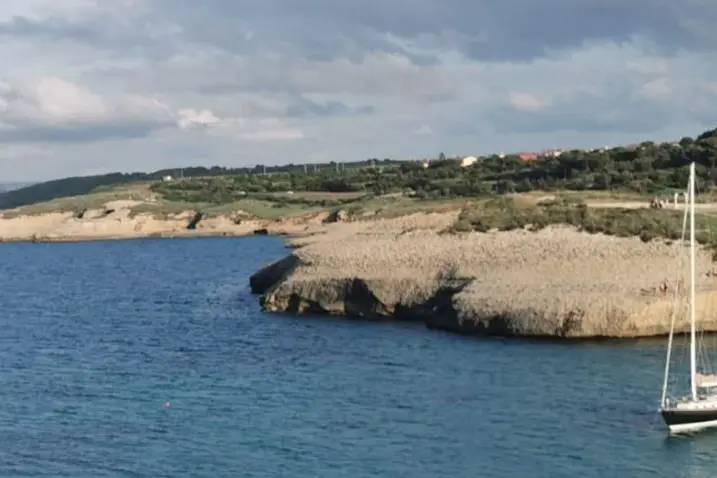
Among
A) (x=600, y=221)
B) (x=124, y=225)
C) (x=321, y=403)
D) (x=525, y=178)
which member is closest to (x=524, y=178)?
(x=525, y=178)

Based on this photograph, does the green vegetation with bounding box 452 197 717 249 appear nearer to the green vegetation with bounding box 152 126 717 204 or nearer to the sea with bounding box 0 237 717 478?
the sea with bounding box 0 237 717 478

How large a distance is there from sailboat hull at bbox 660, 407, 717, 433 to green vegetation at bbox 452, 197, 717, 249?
21.7 m

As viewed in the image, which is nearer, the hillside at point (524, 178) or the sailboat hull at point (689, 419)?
the sailboat hull at point (689, 419)

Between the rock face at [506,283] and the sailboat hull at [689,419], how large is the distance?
11194 mm

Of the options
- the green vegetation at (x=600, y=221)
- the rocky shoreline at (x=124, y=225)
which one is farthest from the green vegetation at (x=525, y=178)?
the green vegetation at (x=600, y=221)

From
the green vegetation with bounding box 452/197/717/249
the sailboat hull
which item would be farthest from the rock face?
the sailboat hull

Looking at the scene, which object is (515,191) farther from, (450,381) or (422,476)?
(422,476)

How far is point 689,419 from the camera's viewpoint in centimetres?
3150

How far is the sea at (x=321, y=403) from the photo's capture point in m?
29.9

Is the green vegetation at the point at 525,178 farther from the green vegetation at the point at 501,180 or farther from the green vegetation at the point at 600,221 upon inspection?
the green vegetation at the point at 600,221

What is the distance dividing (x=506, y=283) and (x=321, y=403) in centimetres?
1478

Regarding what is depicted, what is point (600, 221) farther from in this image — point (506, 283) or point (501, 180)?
point (501, 180)

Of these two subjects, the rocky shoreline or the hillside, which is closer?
the hillside

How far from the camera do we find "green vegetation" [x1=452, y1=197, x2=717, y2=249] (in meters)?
56.1
